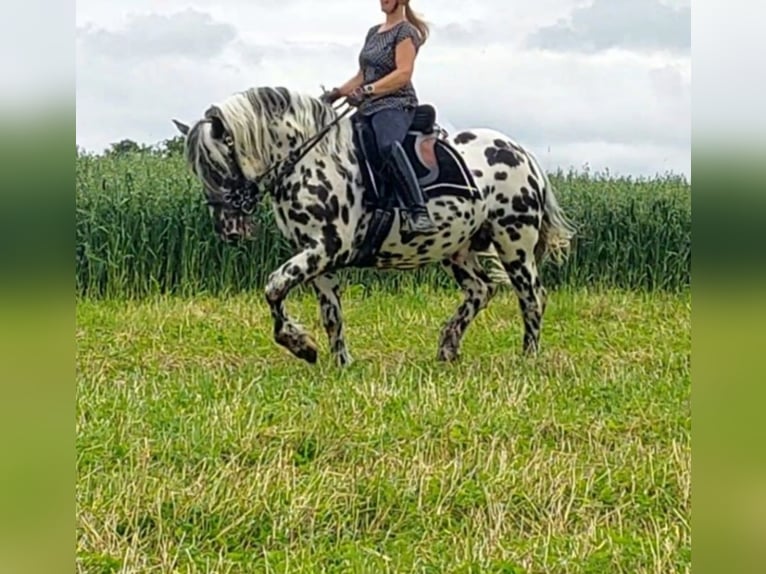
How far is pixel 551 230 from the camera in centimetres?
510

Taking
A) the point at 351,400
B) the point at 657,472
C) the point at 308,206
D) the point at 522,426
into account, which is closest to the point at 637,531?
the point at 657,472

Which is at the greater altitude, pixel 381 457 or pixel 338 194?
pixel 338 194

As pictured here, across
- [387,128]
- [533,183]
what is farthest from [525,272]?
[387,128]

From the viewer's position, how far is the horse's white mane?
4.19 m

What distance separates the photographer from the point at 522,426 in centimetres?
377

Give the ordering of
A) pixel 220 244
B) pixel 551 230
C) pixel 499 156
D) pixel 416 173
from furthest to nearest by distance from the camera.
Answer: pixel 220 244, pixel 551 230, pixel 499 156, pixel 416 173

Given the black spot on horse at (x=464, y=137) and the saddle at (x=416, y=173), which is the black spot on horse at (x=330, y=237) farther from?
the black spot on horse at (x=464, y=137)

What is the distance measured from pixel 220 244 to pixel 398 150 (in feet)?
10.4

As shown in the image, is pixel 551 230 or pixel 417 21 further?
pixel 551 230

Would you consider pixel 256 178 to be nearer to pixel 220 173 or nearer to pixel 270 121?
pixel 220 173

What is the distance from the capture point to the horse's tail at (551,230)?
16.6ft

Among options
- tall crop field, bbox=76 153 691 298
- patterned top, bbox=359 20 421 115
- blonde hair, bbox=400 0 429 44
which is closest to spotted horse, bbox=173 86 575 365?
patterned top, bbox=359 20 421 115
